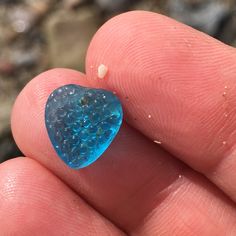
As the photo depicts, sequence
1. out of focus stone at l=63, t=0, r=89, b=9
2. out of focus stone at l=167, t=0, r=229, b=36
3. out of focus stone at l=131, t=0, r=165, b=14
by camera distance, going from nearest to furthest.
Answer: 1. out of focus stone at l=167, t=0, r=229, b=36
2. out of focus stone at l=131, t=0, r=165, b=14
3. out of focus stone at l=63, t=0, r=89, b=9

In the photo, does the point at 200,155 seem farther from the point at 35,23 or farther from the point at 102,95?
the point at 35,23

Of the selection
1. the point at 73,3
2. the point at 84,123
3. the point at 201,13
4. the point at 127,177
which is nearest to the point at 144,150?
the point at 127,177

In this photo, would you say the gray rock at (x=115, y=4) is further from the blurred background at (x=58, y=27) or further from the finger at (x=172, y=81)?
the finger at (x=172, y=81)

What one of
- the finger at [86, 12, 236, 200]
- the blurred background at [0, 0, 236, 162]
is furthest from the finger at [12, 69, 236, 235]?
the blurred background at [0, 0, 236, 162]

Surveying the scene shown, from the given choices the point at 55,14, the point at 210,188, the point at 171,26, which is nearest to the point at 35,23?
the point at 55,14

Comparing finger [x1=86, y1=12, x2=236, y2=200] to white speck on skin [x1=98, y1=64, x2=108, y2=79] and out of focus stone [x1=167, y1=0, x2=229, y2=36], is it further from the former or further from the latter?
out of focus stone [x1=167, y1=0, x2=229, y2=36]

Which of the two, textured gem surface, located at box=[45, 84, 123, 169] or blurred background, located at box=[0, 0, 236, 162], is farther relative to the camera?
blurred background, located at box=[0, 0, 236, 162]
